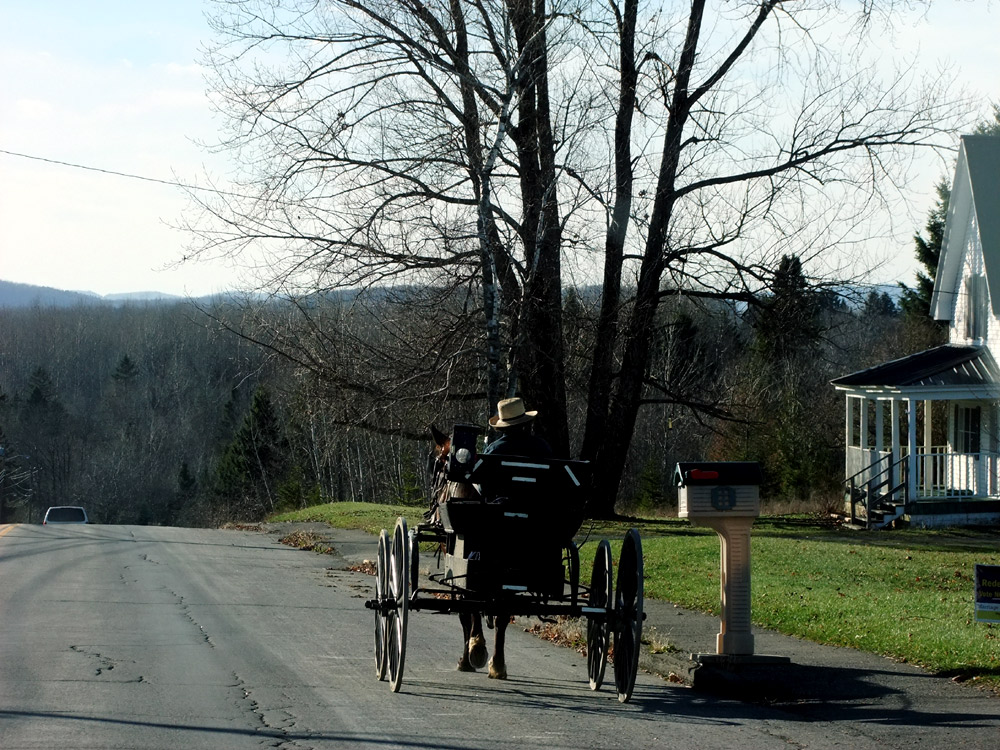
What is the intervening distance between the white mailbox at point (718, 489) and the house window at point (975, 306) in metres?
23.5

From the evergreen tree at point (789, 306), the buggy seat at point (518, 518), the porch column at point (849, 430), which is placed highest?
the evergreen tree at point (789, 306)

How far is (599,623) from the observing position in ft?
28.7

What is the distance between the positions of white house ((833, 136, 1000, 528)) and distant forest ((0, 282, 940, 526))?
2.53 meters

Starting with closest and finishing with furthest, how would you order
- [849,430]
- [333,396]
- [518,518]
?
[518,518]
[333,396]
[849,430]

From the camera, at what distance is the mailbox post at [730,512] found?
895 centimetres

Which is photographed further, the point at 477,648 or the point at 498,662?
the point at 477,648

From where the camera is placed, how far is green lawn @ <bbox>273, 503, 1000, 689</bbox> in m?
10.4

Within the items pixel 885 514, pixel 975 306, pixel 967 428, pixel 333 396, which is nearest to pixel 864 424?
pixel 967 428

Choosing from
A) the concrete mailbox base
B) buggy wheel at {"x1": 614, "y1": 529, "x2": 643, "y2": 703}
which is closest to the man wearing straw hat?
buggy wheel at {"x1": 614, "y1": 529, "x2": 643, "y2": 703}

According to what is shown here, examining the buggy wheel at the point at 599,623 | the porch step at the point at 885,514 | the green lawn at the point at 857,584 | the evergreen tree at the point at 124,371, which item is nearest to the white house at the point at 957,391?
the porch step at the point at 885,514

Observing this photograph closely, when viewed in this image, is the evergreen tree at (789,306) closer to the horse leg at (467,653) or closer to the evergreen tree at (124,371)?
the horse leg at (467,653)

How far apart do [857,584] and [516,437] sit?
816 cm

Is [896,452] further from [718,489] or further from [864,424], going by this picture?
[718,489]

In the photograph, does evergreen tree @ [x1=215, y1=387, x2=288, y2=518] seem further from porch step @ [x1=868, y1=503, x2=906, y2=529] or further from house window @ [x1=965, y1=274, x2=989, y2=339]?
porch step @ [x1=868, y1=503, x2=906, y2=529]
